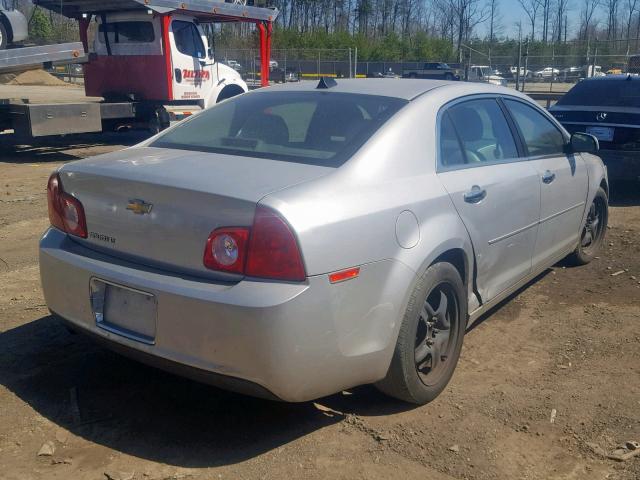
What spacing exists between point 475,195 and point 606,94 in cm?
604

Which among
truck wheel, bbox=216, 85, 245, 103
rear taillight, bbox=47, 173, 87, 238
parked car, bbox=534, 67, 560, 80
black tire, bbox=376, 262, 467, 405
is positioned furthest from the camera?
parked car, bbox=534, 67, 560, 80

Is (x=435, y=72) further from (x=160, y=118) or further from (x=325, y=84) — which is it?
(x=325, y=84)

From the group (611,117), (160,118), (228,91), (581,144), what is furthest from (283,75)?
(581,144)

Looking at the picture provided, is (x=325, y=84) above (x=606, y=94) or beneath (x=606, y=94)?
above

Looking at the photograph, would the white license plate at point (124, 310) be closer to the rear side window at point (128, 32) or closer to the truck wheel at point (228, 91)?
the rear side window at point (128, 32)

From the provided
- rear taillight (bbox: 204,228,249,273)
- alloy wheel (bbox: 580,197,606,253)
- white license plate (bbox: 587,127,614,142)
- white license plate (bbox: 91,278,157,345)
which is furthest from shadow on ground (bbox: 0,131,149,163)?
rear taillight (bbox: 204,228,249,273)

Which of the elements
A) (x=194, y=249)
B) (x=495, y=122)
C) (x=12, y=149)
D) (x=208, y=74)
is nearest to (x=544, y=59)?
(x=208, y=74)

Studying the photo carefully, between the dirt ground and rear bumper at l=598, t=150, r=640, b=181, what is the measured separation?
396 cm

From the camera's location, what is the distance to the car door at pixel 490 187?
3.75m

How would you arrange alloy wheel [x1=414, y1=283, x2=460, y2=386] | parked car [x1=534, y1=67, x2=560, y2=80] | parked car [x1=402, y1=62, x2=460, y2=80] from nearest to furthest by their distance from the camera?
1. alloy wheel [x1=414, y1=283, x2=460, y2=386]
2. parked car [x1=534, y1=67, x2=560, y2=80]
3. parked car [x1=402, y1=62, x2=460, y2=80]

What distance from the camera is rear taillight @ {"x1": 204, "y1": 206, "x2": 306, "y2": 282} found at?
2.78 meters

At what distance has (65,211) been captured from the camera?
3.48 m

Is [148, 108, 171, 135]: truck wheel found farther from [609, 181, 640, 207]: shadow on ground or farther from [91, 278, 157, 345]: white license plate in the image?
[91, 278, 157, 345]: white license plate

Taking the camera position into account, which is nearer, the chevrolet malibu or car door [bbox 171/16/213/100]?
the chevrolet malibu
